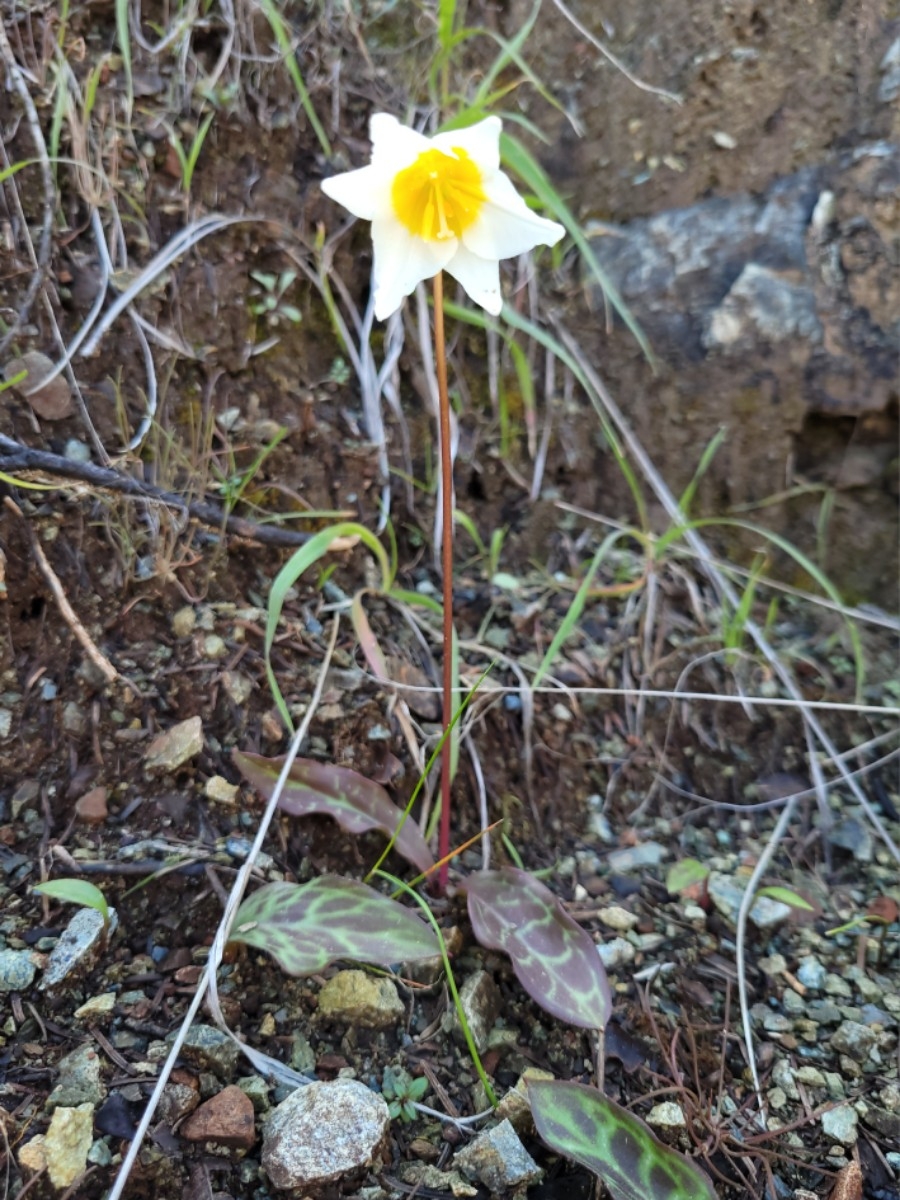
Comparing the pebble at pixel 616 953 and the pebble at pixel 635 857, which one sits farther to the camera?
the pebble at pixel 635 857

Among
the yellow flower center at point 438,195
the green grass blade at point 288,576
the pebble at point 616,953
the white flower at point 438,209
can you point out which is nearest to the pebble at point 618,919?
the pebble at point 616,953

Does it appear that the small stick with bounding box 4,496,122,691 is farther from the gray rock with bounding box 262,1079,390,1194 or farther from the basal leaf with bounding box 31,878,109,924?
the gray rock with bounding box 262,1079,390,1194

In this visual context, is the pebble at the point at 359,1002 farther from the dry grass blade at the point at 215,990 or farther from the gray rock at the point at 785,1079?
the gray rock at the point at 785,1079

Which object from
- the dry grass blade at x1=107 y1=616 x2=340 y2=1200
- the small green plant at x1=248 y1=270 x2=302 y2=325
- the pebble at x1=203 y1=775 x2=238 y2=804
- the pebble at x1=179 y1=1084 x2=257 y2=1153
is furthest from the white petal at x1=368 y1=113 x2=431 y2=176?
the pebble at x1=179 y1=1084 x2=257 y2=1153

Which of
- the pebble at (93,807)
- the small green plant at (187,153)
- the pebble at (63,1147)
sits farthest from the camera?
the small green plant at (187,153)

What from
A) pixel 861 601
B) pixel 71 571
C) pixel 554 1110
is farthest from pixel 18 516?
pixel 861 601

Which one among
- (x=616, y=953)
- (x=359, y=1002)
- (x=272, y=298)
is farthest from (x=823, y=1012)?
(x=272, y=298)

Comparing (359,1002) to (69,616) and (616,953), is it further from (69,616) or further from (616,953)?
(69,616)
